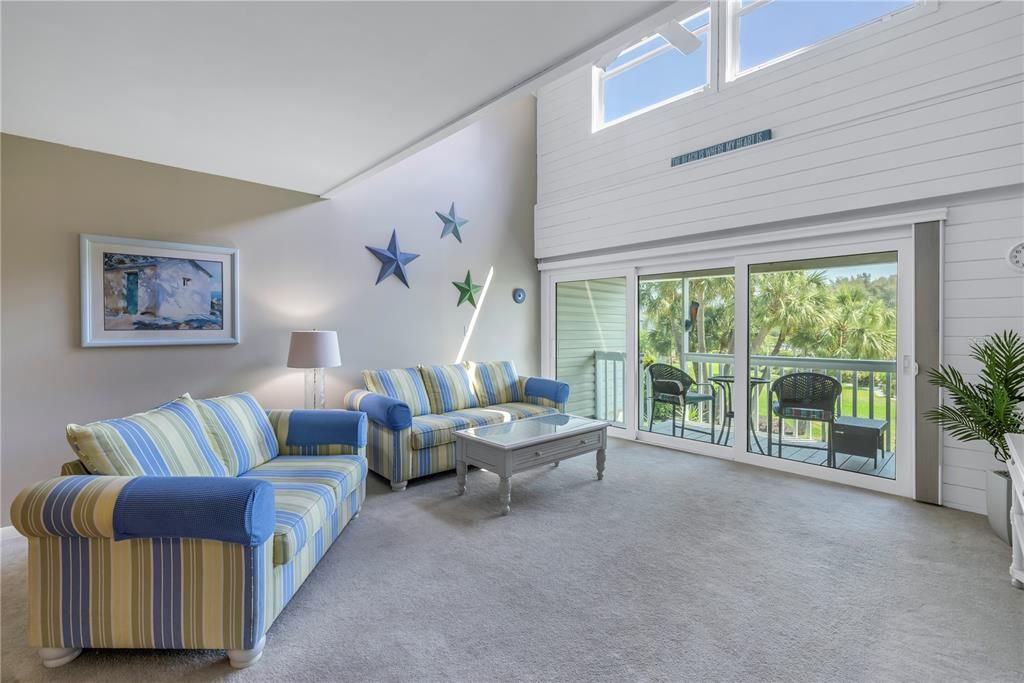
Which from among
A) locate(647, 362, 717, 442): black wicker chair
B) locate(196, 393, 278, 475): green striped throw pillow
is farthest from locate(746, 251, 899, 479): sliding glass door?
locate(196, 393, 278, 475): green striped throw pillow

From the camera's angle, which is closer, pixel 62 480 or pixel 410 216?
pixel 62 480

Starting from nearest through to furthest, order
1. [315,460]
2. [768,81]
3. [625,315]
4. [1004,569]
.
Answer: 1. [1004,569]
2. [315,460]
3. [768,81]
4. [625,315]

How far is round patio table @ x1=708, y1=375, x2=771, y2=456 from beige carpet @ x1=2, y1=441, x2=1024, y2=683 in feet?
3.20

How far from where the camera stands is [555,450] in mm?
3543

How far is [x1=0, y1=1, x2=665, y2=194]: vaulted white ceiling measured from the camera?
1.77m

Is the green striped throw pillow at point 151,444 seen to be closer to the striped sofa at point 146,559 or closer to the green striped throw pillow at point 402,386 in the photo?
the striped sofa at point 146,559

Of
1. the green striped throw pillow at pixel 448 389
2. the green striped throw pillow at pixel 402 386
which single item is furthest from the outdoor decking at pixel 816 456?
the green striped throw pillow at pixel 402 386

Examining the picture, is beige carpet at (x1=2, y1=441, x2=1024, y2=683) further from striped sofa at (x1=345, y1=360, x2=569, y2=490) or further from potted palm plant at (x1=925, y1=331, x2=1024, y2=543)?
striped sofa at (x1=345, y1=360, x2=569, y2=490)

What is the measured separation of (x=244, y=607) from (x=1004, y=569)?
3.52m

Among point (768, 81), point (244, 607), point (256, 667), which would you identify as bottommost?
point (256, 667)

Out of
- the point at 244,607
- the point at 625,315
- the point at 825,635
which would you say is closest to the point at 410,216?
the point at 625,315

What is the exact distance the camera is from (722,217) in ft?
14.2

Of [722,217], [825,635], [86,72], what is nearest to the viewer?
[825,635]

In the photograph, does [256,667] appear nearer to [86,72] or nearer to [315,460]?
[315,460]
